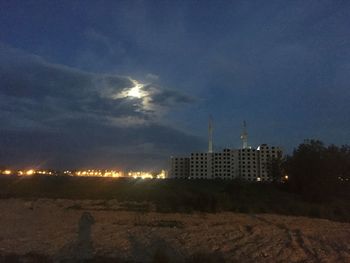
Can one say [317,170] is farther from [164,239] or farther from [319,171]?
[164,239]

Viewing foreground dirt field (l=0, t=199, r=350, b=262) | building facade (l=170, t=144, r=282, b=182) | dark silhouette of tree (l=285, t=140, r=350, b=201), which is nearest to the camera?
foreground dirt field (l=0, t=199, r=350, b=262)

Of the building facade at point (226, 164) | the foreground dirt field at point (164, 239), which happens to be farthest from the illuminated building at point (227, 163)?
the foreground dirt field at point (164, 239)

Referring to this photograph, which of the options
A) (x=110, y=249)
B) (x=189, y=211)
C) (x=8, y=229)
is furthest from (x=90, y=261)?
(x=189, y=211)

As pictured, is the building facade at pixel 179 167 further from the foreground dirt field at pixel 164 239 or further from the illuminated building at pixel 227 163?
the foreground dirt field at pixel 164 239

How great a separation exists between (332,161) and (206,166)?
119 m

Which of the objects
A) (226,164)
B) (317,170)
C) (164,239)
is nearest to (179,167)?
(226,164)

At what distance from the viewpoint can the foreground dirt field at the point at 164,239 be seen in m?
19.2

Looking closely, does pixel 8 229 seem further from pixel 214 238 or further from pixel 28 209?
pixel 28 209

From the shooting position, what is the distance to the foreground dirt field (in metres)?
19.2

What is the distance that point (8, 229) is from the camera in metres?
26.8

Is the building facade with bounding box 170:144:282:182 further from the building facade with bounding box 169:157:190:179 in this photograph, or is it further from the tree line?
the tree line

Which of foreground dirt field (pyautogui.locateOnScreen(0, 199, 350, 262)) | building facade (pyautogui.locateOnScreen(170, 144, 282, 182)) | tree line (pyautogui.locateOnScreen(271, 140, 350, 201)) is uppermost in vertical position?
building facade (pyautogui.locateOnScreen(170, 144, 282, 182))

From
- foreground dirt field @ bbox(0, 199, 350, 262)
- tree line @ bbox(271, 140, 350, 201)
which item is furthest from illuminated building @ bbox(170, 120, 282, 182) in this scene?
foreground dirt field @ bbox(0, 199, 350, 262)

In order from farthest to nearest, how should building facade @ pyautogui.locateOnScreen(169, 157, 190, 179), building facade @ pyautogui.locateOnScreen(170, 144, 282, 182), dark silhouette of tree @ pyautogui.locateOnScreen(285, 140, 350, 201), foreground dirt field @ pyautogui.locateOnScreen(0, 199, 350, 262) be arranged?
building facade @ pyautogui.locateOnScreen(169, 157, 190, 179) → building facade @ pyautogui.locateOnScreen(170, 144, 282, 182) → dark silhouette of tree @ pyautogui.locateOnScreen(285, 140, 350, 201) → foreground dirt field @ pyautogui.locateOnScreen(0, 199, 350, 262)
